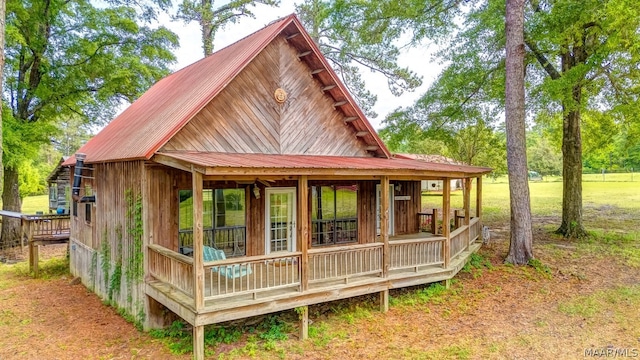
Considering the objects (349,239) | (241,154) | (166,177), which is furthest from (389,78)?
(166,177)

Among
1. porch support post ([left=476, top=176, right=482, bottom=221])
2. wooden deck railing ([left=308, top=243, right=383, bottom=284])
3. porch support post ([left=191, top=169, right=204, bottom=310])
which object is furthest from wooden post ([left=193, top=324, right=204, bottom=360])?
porch support post ([left=476, top=176, right=482, bottom=221])

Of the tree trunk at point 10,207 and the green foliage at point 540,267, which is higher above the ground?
the tree trunk at point 10,207

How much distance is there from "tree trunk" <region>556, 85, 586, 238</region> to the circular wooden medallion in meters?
11.4

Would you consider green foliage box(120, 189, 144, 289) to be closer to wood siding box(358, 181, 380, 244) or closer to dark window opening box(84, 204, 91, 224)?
dark window opening box(84, 204, 91, 224)

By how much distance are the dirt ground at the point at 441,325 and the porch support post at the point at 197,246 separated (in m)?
1.28

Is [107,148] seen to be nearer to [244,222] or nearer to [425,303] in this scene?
[244,222]

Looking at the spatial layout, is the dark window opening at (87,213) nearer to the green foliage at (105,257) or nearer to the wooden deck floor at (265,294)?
the green foliage at (105,257)

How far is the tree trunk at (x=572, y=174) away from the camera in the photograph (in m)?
15.2

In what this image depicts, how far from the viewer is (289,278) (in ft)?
27.8

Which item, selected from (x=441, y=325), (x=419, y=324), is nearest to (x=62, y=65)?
(x=419, y=324)

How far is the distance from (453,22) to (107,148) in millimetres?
13601

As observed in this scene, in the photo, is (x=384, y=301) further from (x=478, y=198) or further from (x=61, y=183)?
(x=61, y=183)

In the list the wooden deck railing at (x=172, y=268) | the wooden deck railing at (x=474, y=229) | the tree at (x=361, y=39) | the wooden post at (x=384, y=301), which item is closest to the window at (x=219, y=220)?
the wooden deck railing at (x=172, y=268)

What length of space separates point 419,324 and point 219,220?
5165 millimetres
